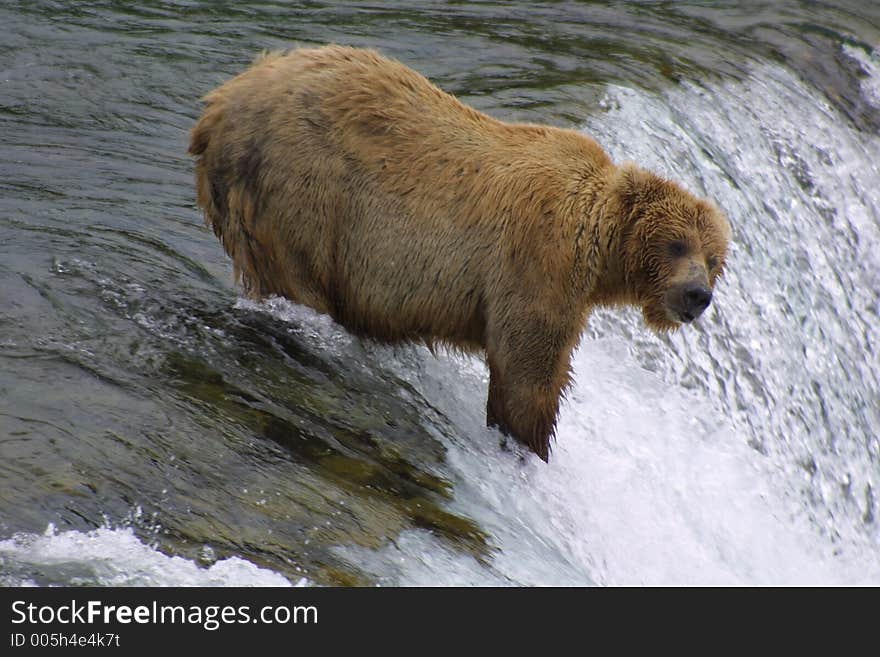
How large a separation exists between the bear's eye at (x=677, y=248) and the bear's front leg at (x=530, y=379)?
63 cm

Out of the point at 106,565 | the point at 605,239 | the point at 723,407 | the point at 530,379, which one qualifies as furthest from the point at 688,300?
the point at 106,565

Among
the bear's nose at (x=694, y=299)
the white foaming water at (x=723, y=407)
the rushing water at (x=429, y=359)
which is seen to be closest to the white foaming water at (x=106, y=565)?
the rushing water at (x=429, y=359)

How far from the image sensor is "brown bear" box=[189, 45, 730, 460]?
6.09m

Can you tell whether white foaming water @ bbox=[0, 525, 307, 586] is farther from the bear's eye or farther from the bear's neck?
the bear's eye

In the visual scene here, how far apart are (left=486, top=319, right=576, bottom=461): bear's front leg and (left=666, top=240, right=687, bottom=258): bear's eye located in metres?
0.63

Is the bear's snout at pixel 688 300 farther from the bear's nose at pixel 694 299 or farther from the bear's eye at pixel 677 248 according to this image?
the bear's eye at pixel 677 248

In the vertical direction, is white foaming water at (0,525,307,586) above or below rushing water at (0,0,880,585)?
above

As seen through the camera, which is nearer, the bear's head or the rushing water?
the rushing water

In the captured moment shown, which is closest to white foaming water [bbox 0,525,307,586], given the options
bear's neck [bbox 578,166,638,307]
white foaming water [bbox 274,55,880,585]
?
white foaming water [bbox 274,55,880,585]

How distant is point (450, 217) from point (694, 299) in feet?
3.99

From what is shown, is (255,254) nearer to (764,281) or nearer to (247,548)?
(247,548)

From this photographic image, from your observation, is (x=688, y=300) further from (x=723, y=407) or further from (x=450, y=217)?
(x=723, y=407)

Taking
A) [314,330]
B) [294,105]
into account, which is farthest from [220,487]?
[294,105]

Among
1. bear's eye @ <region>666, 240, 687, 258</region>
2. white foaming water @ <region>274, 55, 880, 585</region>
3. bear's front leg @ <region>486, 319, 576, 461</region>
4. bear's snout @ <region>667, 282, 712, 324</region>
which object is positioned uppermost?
bear's eye @ <region>666, 240, 687, 258</region>
